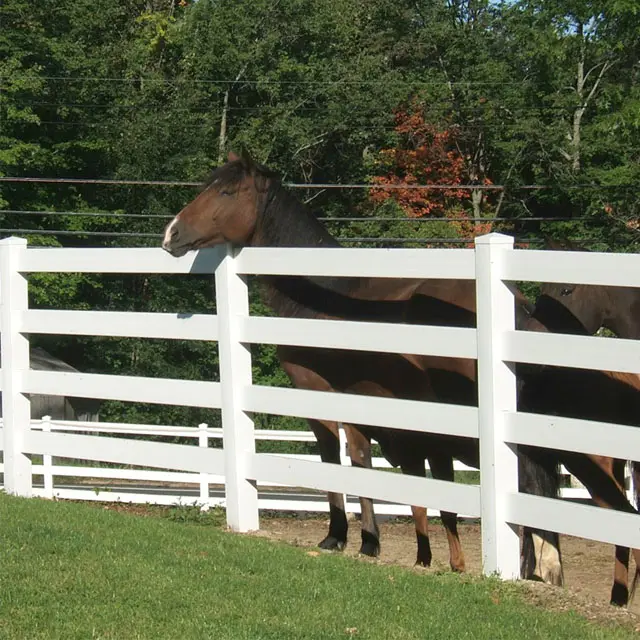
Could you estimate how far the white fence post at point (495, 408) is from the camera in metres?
5.02

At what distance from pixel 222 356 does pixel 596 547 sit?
5186 millimetres

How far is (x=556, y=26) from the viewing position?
32.8m

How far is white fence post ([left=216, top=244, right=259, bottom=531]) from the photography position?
250 inches

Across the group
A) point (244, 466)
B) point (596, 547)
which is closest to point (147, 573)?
point (244, 466)

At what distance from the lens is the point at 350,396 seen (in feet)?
19.1

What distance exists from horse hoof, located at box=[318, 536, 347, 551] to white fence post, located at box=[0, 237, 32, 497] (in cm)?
238

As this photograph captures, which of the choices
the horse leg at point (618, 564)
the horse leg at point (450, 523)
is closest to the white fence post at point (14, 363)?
the horse leg at point (450, 523)

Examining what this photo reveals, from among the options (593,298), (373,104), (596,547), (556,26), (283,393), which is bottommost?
(596,547)

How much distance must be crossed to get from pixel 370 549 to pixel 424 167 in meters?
29.4

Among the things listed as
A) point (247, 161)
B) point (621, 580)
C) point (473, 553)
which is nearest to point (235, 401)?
point (247, 161)

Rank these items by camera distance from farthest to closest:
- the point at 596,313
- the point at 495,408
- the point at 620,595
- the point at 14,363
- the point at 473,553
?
the point at 473,553 < the point at 14,363 < the point at 596,313 < the point at 620,595 < the point at 495,408

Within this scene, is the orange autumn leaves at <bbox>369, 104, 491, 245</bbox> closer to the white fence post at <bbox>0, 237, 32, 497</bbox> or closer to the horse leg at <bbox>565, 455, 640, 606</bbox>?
the white fence post at <bbox>0, 237, 32, 497</bbox>

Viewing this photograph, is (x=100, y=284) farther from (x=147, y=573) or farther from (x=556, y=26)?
(x=147, y=573)

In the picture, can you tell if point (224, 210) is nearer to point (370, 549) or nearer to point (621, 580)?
point (370, 549)
